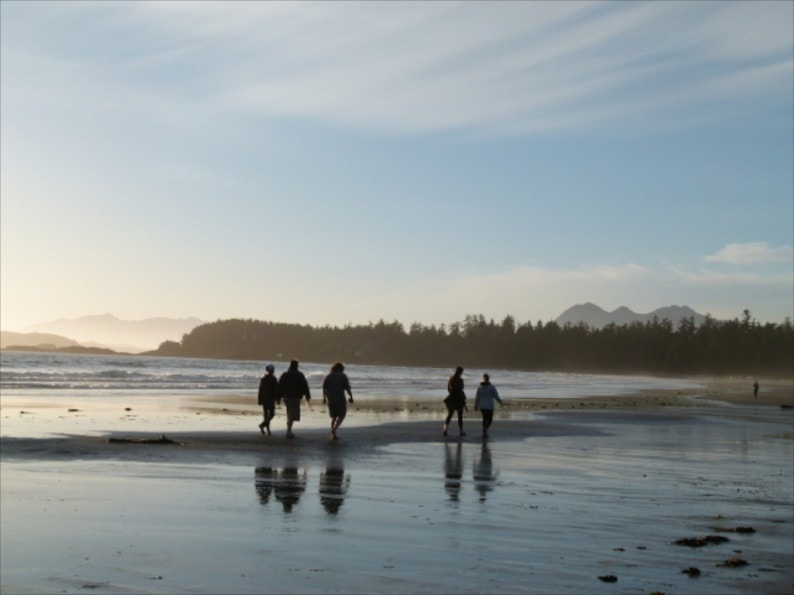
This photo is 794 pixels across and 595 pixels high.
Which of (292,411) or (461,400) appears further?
(461,400)

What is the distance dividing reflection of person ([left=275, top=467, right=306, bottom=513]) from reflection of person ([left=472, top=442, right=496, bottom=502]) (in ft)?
8.64

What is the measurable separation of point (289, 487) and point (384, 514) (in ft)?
9.33

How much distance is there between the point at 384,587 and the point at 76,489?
22.5 feet

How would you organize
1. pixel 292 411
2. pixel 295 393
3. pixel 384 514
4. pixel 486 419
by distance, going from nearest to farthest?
pixel 384 514 → pixel 292 411 → pixel 295 393 → pixel 486 419

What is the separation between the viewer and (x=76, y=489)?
13883 millimetres

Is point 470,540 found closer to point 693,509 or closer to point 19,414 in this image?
point 693,509

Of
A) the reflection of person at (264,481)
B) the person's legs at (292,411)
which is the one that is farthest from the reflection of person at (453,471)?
the person's legs at (292,411)

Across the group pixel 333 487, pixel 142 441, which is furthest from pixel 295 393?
pixel 333 487

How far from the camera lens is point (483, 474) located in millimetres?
17312

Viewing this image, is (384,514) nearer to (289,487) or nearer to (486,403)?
(289,487)

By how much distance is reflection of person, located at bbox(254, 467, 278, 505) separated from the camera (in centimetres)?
1380

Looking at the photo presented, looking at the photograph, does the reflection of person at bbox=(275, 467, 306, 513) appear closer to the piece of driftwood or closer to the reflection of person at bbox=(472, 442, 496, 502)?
the reflection of person at bbox=(472, 442, 496, 502)

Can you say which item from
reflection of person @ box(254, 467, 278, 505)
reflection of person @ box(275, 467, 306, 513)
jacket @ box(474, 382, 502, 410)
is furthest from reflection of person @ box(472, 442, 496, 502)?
jacket @ box(474, 382, 502, 410)

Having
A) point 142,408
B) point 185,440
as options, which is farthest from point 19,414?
point 185,440
